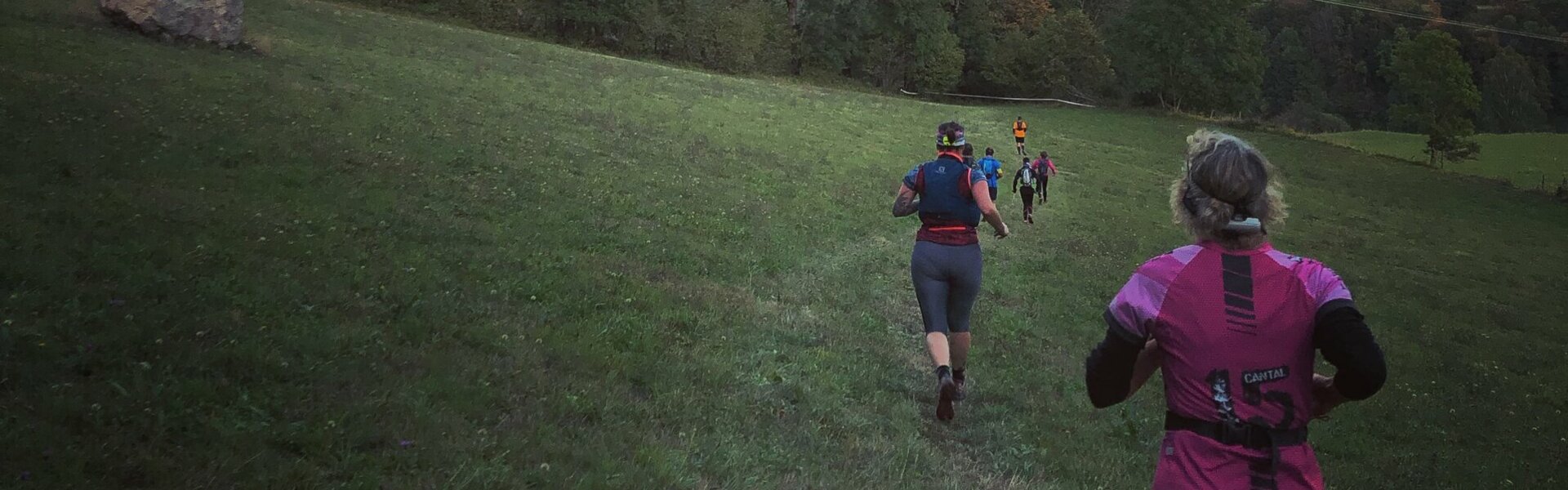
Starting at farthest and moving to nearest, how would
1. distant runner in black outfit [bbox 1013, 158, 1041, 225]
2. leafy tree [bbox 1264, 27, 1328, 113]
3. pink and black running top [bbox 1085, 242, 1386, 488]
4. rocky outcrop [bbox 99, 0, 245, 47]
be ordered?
1. leafy tree [bbox 1264, 27, 1328, 113]
2. rocky outcrop [bbox 99, 0, 245, 47]
3. distant runner in black outfit [bbox 1013, 158, 1041, 225]
4. pink and black running top [bbox 1085, 242, 1386, 488]

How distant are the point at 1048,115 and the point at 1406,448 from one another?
54.8 m

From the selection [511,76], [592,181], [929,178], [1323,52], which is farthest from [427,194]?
[1323,52]

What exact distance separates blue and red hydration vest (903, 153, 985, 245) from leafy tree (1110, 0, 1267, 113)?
A: 74490 mm

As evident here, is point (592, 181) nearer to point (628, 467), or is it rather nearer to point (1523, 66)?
point (628, 467)

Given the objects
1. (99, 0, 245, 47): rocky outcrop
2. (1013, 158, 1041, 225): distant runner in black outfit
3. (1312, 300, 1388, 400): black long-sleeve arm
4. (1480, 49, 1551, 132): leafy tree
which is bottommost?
(1013, 158, 1041, 225): distant runner in black outfit

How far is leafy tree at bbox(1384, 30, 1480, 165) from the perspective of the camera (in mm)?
56625

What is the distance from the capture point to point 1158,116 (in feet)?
231

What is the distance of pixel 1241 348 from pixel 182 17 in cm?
2656

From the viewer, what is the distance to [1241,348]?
131 inches

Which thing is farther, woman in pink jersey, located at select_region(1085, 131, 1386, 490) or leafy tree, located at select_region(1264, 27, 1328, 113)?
leafy tree, located at select_region(1264, 27, 1328, 113)

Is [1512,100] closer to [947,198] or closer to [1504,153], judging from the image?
[1504,153]

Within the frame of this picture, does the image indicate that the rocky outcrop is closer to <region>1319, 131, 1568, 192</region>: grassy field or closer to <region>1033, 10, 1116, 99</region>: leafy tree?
<region>1319, 131, 1568, 192</region>: grassy field

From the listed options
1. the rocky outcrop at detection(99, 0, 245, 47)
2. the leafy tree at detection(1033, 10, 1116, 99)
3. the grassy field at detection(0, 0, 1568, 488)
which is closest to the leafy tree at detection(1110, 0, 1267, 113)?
the leafy tree at detection(1033, 10, 1116, 99)

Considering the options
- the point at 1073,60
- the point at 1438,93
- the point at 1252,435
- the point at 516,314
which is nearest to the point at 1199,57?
the point at 1073,60
